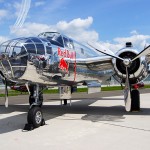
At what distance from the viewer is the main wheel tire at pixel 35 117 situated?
Answer: 8.91 meters

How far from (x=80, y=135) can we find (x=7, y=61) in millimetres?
3267

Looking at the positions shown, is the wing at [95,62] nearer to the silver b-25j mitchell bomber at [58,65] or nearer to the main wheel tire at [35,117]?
the silver b-25j mitchell bomber at [58,65]

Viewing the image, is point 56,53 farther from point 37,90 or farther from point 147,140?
point 147,140

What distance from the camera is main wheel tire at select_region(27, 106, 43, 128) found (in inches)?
351

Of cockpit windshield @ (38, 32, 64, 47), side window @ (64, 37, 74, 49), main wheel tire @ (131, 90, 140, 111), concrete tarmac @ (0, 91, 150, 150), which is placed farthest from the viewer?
main wheel tire @ (131, 90, 140, 111)

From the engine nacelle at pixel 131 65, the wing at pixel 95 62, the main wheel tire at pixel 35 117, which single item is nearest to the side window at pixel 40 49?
the main wheel tire at pixel 35 117

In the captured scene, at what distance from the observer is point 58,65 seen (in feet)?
32.8

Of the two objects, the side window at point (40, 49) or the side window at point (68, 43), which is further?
the side window at point (68, 43)

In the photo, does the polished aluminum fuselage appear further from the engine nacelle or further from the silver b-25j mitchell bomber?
the engine nacelle

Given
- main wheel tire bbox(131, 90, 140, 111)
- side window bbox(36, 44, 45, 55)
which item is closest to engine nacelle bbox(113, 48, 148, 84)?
main wheel tire bbox(131, 90, 140, 111)

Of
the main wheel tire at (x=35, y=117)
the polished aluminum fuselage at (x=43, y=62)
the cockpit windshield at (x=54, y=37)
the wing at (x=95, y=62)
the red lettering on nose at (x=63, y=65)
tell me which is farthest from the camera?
the wing at (x=95, y=62)

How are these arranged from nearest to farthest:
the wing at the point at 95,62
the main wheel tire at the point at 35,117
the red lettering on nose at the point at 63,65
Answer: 1. the main wheel tire at the point at 35,117
2. the red lettering on nose at the point at 63,65
3. the wing at the point at 95,62

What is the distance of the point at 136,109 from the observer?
13320 millimetres

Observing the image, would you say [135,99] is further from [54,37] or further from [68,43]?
[54,37]
